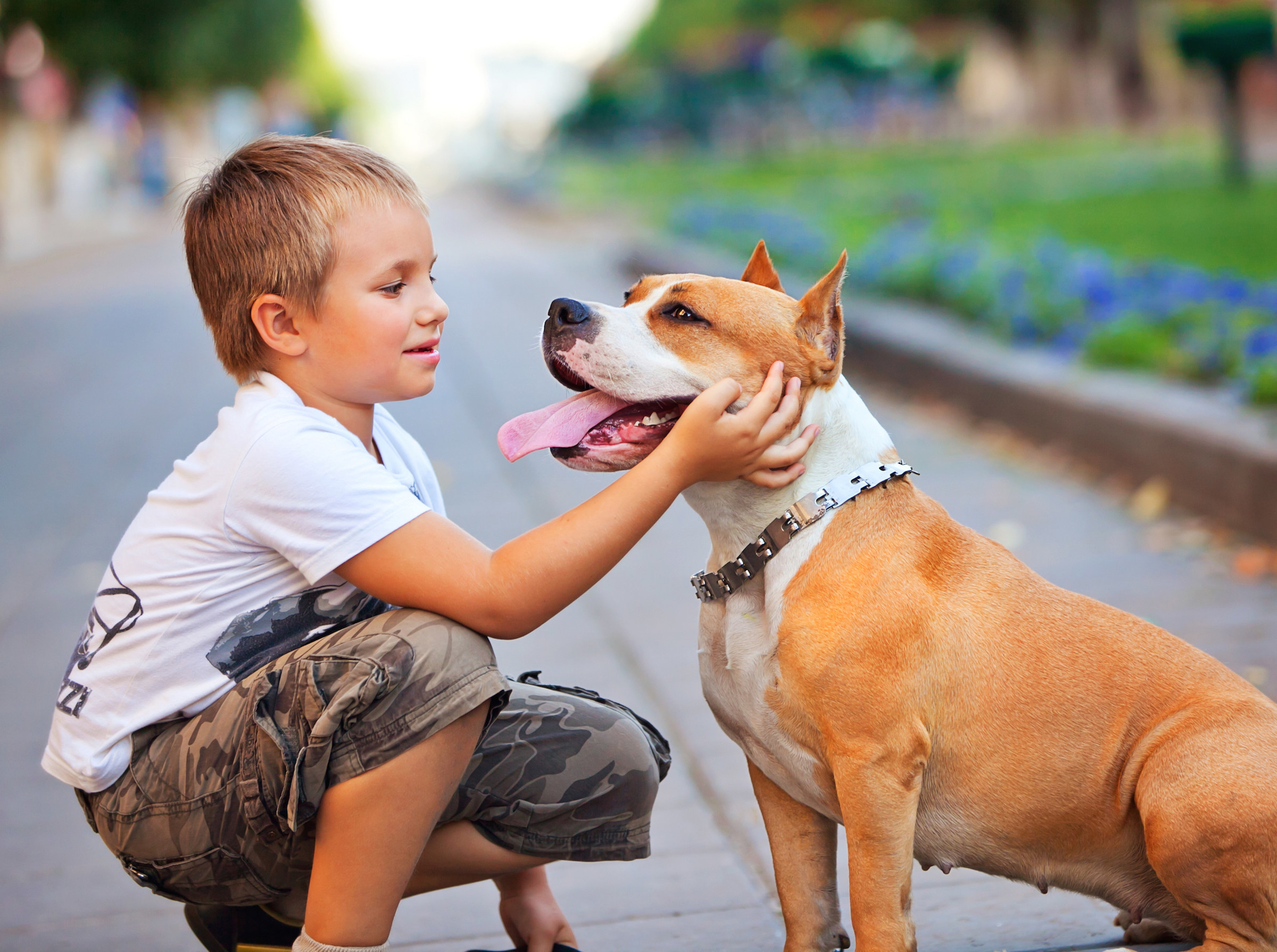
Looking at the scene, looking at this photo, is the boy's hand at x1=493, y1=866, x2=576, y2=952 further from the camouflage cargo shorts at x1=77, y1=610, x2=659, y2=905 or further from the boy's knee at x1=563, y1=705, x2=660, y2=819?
the boy's knee at x1=563, y1=705, x2=660, y2=819

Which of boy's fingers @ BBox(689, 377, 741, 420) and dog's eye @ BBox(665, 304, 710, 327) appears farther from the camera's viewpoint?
dog's eye @ BBox(665, 304, 710, 327)

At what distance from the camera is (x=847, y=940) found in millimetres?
2592

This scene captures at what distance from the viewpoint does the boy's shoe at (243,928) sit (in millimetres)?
2584

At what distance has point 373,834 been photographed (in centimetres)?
222

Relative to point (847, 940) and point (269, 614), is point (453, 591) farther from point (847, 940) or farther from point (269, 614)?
point (847, 940)

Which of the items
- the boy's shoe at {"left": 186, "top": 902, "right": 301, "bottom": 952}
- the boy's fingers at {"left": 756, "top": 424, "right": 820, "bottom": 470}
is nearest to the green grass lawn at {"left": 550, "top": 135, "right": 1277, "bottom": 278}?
the boy's fingers at {"left": 756, "top": 424, "right": 820, "bottom": 470}

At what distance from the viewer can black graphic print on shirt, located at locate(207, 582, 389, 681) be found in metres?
2.37

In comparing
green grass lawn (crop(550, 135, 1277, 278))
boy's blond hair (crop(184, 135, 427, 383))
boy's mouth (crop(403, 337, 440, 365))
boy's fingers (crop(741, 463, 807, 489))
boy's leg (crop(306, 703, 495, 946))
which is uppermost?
boy's blond hair (crop(184, 135, 427, 383))

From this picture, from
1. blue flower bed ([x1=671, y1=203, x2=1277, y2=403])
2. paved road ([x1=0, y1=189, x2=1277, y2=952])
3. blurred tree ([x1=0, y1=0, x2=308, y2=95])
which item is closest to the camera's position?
paved road ([x1=0, y1=189, x2=1277, y2=952])

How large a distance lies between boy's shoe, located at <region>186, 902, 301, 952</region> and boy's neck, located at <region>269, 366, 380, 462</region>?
3.04 feet

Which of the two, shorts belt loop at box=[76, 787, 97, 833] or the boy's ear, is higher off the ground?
the boy's ear

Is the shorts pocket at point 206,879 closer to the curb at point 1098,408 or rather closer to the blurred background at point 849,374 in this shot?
the blurred background at point 849,374

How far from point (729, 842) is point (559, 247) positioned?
66.1 feet

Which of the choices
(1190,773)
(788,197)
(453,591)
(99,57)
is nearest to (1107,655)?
(1190,773)
